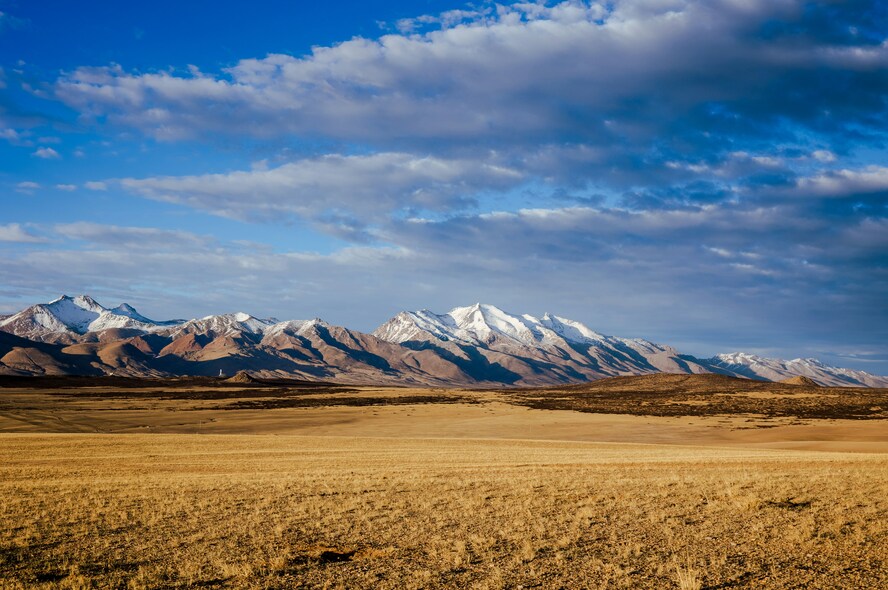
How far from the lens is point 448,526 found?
1591cm

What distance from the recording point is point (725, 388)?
122m

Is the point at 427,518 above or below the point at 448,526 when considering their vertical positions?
below

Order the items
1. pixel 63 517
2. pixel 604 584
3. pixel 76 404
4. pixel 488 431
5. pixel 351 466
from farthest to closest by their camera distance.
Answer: pixel 76 404 < pixel 488 431 < pixel 351 466 < pixel 63 517 < pixel 604 584

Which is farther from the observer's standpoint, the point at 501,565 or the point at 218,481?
the point at 218,481

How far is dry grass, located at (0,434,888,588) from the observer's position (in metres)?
11.7

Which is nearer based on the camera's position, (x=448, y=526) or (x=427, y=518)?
(x=448, y=526)

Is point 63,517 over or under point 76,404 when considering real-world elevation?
over

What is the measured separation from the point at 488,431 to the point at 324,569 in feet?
197

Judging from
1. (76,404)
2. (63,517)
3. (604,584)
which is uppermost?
(604,584)

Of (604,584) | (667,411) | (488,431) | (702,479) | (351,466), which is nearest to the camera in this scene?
(604,584)

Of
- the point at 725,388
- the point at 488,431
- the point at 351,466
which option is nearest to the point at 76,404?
the point at 488,431

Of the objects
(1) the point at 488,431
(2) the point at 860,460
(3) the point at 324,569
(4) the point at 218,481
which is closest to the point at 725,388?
(1) the point at 488,431

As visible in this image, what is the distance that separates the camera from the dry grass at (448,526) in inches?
459

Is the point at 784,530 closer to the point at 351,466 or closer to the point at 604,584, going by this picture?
the point at 604,584
